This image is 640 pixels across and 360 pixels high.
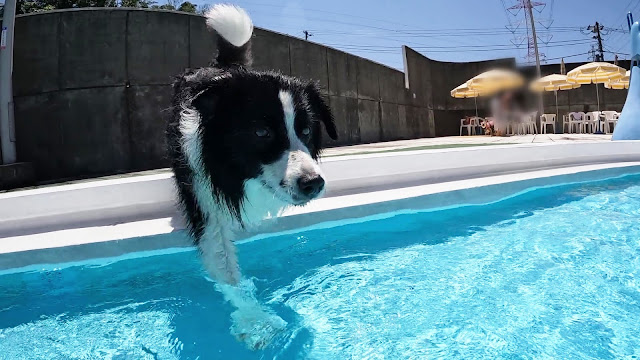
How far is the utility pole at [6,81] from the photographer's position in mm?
6117

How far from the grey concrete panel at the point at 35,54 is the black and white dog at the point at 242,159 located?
6927 millimetres

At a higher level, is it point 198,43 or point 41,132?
point 198,43

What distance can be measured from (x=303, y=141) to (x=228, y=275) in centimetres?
78

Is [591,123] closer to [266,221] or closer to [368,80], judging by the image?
[368,80]

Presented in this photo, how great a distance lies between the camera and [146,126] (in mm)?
8117

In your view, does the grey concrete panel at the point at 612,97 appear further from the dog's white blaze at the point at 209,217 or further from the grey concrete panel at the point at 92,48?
the dog's white blaze at the point at 209,217

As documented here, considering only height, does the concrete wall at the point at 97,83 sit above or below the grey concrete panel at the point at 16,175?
above

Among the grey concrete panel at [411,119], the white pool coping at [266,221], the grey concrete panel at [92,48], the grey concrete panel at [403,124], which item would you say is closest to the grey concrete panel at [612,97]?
the grey concrete panel at [411,119]

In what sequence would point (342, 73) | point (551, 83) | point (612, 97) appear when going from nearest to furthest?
point (342, 73), point (551, 83), point (612, 97)

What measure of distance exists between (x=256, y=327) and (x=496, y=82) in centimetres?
1367

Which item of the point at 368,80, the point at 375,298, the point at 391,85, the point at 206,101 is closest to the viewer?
the point at 206,101

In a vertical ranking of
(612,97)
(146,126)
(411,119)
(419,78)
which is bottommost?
(146,126)

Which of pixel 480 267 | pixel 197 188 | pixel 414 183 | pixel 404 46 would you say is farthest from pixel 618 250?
pixel 404 46

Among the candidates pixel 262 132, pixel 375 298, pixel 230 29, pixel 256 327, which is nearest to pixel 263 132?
pixel 262 132
